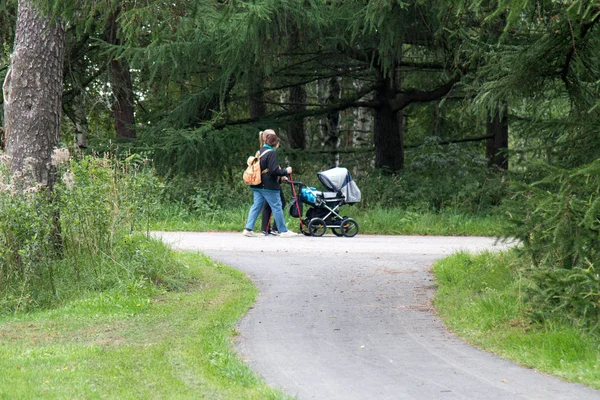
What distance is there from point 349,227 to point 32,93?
25.6 feet

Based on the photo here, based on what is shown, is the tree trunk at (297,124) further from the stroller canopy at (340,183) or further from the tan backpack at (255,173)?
the tan backpack at (255,173)

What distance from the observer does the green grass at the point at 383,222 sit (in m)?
17.8

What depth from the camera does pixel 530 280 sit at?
8.36 m

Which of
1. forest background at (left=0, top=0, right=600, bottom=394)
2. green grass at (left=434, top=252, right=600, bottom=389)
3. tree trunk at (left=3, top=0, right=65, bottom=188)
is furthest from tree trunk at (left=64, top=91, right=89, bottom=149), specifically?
green grass at (left=434, top=252, right=600, bottom=389)

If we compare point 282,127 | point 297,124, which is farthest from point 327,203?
point 297,124

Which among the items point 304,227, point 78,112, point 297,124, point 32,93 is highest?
point 78,112

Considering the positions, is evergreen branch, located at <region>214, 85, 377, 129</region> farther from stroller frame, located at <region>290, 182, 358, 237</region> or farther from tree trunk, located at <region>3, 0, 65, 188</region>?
tree trunk, located at <region>3, 0, 65, 188</region>

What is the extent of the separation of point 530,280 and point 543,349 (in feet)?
4.51

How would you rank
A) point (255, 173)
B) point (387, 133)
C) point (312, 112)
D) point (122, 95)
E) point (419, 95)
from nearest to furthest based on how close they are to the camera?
point (255, 173), point (419, 95), point (312, 112), point (387, 133), point (122, 95)

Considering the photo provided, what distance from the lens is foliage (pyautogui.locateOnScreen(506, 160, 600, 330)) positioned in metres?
7.24

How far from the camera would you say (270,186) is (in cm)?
1614

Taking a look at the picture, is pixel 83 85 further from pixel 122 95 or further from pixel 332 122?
pixel 332 122

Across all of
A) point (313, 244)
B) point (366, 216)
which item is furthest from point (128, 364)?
point (366, 216)

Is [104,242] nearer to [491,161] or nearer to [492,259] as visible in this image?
[492,259]
